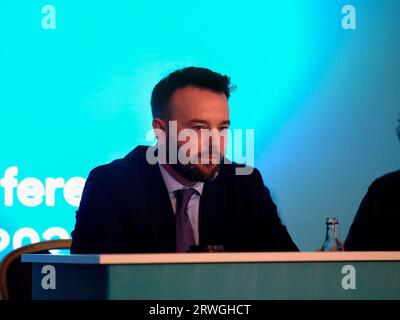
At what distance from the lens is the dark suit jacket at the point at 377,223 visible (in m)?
4.19

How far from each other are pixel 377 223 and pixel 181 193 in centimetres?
103

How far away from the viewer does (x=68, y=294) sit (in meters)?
2.69

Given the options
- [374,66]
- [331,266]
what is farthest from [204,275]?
[374,66]

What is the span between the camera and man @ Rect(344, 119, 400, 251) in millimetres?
4184

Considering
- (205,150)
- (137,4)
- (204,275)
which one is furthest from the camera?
(137,4)

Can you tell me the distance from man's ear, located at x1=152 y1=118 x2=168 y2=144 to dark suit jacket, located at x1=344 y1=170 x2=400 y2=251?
109 cm

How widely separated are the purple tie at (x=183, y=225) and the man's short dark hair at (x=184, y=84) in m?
0.61

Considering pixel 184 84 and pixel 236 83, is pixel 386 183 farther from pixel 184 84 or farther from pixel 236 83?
pixel 184 84

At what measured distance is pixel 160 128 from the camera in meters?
4.48

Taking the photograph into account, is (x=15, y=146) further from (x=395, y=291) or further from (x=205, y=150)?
(x=395, y=291)

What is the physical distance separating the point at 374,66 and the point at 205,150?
120 cm

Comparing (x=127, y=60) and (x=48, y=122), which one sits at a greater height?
(x=127, y=60)

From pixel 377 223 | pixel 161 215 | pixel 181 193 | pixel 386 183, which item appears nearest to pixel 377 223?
pixel 377 223

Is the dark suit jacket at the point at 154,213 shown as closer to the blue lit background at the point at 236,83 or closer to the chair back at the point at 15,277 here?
the chair back at the point at 15,277
